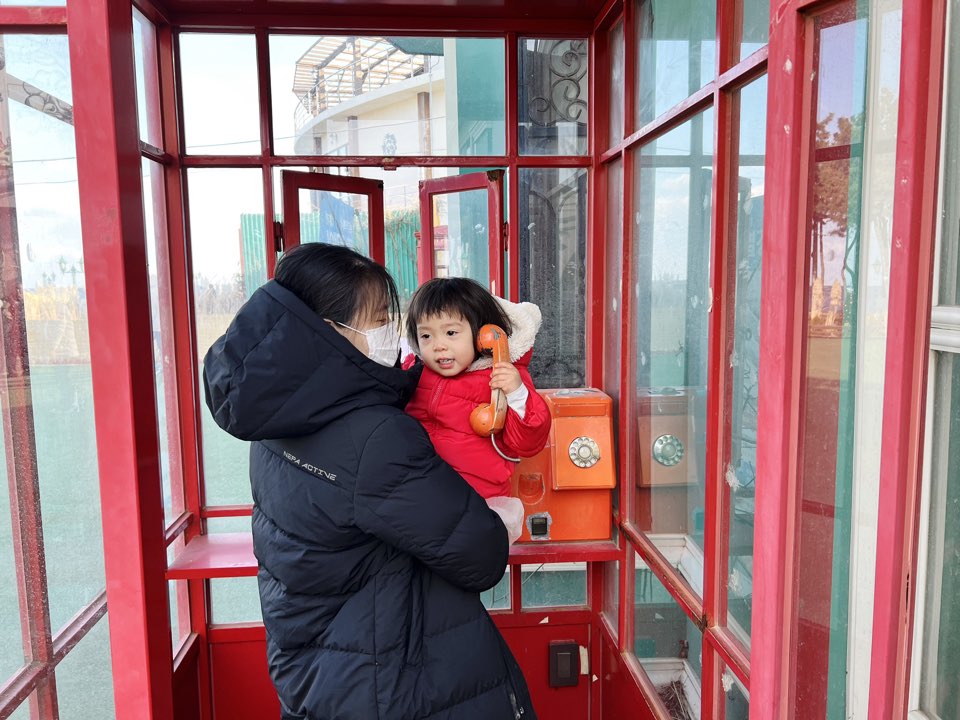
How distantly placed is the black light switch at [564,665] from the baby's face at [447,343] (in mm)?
1820

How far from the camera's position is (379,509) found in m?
1.54

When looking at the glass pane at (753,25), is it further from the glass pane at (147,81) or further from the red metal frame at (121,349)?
the glass pane at (147,81)

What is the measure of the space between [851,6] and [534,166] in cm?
215

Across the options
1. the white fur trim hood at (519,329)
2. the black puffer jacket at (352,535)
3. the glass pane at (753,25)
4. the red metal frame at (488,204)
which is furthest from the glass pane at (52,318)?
the glass pane at (753,25)

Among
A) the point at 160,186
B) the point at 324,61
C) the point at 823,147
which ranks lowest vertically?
the point at 823,147

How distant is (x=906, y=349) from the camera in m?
1.04

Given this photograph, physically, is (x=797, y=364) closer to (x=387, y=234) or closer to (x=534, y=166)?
(x=534, y=166)

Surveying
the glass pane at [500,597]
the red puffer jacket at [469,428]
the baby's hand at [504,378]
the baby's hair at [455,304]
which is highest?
the baby's hair at [455,304]

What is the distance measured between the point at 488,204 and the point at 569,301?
597mm

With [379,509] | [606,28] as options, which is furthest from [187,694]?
[606,28]

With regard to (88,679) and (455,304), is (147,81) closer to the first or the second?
(455,304)

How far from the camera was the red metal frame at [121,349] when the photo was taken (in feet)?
6.88

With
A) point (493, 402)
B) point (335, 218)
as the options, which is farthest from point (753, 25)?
point (335, 218)

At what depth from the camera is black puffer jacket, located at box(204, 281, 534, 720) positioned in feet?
4.94
